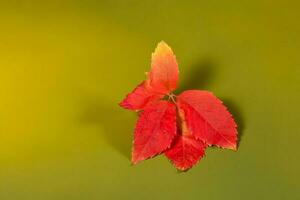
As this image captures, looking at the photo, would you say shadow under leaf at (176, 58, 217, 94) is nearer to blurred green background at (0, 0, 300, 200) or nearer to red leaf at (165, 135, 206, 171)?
blurred green background at (0, 0, 300, 200)

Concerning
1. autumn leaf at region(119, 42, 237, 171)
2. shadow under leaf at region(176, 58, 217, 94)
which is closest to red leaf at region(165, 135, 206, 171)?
autumn leaf at region(119, 42, 237, 171)

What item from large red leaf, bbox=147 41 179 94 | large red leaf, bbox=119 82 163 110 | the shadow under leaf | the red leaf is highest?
large red leaf, bbox=147 41 179 94

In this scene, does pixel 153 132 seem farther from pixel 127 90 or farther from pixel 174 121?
pixel 127 90

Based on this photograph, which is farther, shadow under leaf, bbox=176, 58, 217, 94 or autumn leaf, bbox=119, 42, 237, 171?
shadow under leaf, bbox=176, 58, 217, 94

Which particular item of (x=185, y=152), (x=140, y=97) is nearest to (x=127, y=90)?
(x=140, y=97)

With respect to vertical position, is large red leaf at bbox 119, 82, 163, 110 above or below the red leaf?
above

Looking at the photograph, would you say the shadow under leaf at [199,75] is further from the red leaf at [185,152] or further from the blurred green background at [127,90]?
the red leaf at [185,152]

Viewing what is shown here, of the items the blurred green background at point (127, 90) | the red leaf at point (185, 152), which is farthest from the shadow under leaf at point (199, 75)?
the red leaf at point (185, 152)

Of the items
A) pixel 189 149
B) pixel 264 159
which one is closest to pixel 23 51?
pixel 189 149

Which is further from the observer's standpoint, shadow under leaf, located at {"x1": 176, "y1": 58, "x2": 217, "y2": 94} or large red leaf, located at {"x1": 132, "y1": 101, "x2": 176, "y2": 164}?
shadow under leaf, located at {"x1": 176, "y1": 58, "x2": 217, "y2": 94}
